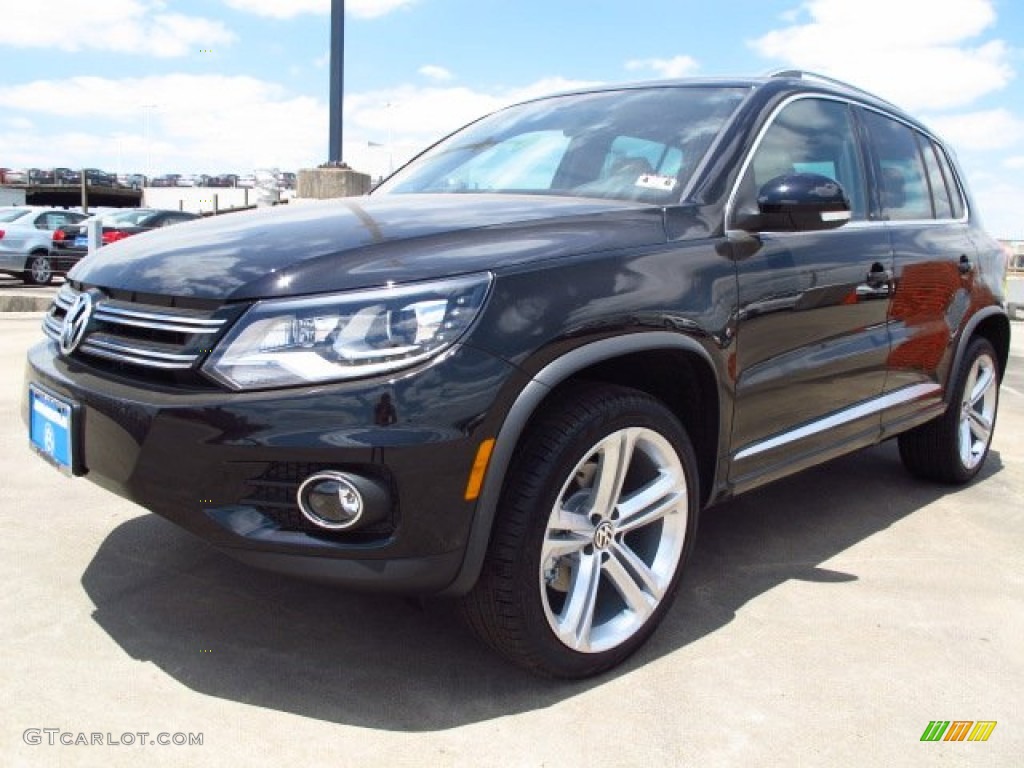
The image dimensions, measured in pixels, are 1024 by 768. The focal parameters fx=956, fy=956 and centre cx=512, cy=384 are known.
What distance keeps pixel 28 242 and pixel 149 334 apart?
1510 centimetres

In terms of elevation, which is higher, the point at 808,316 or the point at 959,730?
the point at 808,316

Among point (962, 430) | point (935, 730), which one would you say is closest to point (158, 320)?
point (935, 730)

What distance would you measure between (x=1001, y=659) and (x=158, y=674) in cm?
236

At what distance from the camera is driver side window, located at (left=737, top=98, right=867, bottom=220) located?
10.1 feet

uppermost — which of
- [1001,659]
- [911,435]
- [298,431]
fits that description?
[298,431]

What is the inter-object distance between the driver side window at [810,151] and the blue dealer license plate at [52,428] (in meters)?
1.98

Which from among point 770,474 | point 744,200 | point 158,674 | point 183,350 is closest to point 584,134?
point 744,200

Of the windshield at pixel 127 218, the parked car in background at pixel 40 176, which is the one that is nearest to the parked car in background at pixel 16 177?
the parked car in background at pixel 40 176

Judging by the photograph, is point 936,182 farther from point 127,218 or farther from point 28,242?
point 127,218

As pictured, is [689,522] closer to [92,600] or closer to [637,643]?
[637,643]

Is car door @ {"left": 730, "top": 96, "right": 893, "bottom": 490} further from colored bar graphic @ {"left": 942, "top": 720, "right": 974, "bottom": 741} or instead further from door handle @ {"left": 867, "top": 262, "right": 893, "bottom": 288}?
colored bar graphic @ {"left": 942, "top": 720, "right": 974, "bottom": 741}

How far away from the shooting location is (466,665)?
8.53 ft

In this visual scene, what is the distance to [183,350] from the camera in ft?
7.18

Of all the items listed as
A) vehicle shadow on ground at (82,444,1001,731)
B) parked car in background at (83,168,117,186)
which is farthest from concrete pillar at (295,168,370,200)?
parked car in background at (83,168,117,186)
